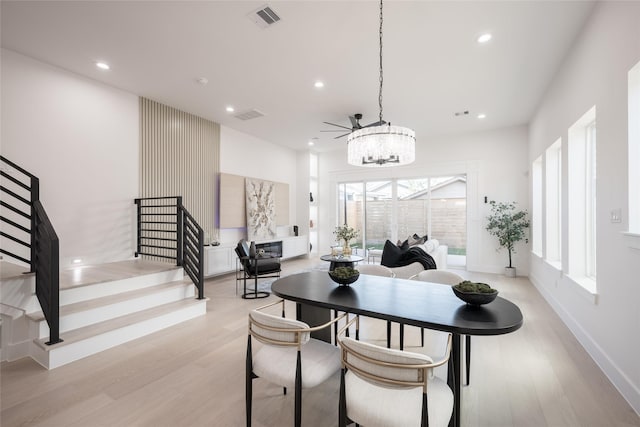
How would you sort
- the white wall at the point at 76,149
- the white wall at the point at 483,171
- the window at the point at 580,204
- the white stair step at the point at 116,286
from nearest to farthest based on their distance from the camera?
the white stair step at the point at 116,286, the window at the point at 580,204, the white wall at the point at 76,149, the white wall at the point at 483,171

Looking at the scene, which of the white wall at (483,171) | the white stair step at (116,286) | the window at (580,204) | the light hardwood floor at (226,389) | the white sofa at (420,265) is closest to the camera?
the light hardwood floor at (226,389)

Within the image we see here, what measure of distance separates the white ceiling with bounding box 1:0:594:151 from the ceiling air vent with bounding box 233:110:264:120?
14.8 inches

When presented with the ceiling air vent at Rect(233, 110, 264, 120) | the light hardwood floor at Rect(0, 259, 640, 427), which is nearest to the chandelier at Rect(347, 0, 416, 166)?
the light hardwood floor at Rect(0, 259, 640, 427)

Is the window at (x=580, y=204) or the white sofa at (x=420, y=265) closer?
the window at (x=580, y=204)

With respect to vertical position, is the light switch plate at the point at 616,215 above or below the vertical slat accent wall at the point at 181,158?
below

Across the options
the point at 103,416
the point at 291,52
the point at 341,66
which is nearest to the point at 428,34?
the point at 341,66

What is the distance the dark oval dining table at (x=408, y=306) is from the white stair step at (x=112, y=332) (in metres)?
1.86

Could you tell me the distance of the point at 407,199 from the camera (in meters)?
7.60

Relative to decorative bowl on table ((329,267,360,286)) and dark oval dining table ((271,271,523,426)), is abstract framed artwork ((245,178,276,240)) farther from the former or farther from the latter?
decorative bowl on table ((329,267,360,286))

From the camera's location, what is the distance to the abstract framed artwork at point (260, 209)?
662 cm

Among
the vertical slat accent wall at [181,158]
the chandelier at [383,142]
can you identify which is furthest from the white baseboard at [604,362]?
the vertical slat accent wall at [181,158]

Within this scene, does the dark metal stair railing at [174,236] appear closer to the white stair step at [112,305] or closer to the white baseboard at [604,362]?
the white stair step at [112,305]

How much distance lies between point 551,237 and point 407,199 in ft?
11.7

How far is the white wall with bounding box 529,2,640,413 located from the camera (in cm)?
202
